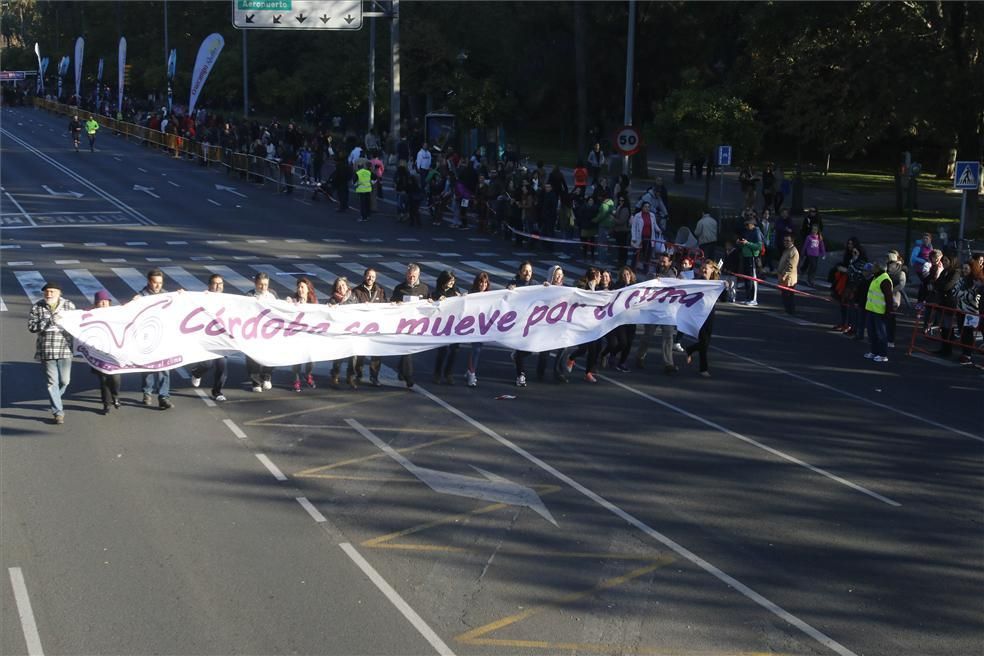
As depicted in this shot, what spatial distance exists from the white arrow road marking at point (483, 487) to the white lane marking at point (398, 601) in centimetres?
174

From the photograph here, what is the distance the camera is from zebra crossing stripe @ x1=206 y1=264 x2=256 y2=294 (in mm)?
23000

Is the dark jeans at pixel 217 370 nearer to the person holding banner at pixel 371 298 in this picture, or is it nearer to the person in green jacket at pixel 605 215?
the person holding banner at pixel 371 298

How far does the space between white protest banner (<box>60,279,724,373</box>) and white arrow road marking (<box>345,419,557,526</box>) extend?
3116 millimetres

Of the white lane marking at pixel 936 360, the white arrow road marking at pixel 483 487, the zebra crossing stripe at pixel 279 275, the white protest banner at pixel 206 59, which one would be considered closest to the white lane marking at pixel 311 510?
the white arrow road marking at pixel 483 487

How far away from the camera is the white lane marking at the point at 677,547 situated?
28.4 feet

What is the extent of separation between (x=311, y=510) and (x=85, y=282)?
46.7ft

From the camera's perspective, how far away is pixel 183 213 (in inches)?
1385

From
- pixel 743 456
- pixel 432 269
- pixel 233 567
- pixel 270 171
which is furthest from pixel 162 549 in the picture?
pixel 270 171

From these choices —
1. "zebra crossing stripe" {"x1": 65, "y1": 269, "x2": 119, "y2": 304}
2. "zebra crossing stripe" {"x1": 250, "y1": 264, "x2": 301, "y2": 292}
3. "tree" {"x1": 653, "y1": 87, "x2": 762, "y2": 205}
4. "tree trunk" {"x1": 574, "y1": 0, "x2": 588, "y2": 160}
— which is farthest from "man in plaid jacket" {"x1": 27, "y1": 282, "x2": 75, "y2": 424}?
"tree trunk" {"x1": 574, "y1": 0, "x2": 588, "y2": 160}

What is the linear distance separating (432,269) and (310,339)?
10651 millimetres

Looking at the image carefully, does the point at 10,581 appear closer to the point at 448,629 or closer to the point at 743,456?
the point at 448,629

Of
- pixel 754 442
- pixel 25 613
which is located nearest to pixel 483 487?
pixel 754 442

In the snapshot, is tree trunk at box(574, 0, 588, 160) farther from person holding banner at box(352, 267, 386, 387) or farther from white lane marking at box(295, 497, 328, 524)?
white lane marking at box(295, 497, 328, 524)

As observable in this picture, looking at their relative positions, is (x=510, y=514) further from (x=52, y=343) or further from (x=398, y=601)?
(x=52, y=343)
